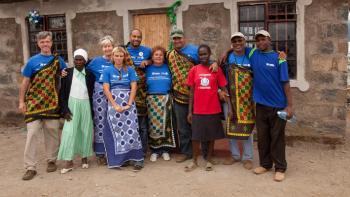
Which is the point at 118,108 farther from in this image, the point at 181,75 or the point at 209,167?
the point at 209,167

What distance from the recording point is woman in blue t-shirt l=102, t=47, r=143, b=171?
505cm

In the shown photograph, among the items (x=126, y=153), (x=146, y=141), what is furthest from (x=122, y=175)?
(x=146, y=141)

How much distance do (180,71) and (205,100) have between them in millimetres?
607

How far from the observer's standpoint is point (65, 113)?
521cm

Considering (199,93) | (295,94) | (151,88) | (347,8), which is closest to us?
(199,93)

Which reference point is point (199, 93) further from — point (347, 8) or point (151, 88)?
point (347, 8)

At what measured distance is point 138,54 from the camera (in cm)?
547

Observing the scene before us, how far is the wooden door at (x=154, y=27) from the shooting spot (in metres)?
7.19

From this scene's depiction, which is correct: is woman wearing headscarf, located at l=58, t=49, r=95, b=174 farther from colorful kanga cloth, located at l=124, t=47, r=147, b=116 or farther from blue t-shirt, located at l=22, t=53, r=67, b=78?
colorful kanga cloth, located at l=124, t=47, r=147, b=116

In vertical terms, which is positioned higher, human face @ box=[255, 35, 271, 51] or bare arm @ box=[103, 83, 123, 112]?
human face @ box=[255, 35, 271, 51]

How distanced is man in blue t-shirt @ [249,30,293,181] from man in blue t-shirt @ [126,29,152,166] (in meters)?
1.52

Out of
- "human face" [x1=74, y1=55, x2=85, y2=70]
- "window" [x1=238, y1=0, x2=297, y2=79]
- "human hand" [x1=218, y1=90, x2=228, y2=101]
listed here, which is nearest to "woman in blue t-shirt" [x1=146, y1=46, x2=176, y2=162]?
"human hand" [x1=218, y1=90, x2=228, y2=101]

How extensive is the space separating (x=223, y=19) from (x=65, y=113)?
320 centimetres

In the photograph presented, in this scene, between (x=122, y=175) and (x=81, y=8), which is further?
(x=81, y=8)
